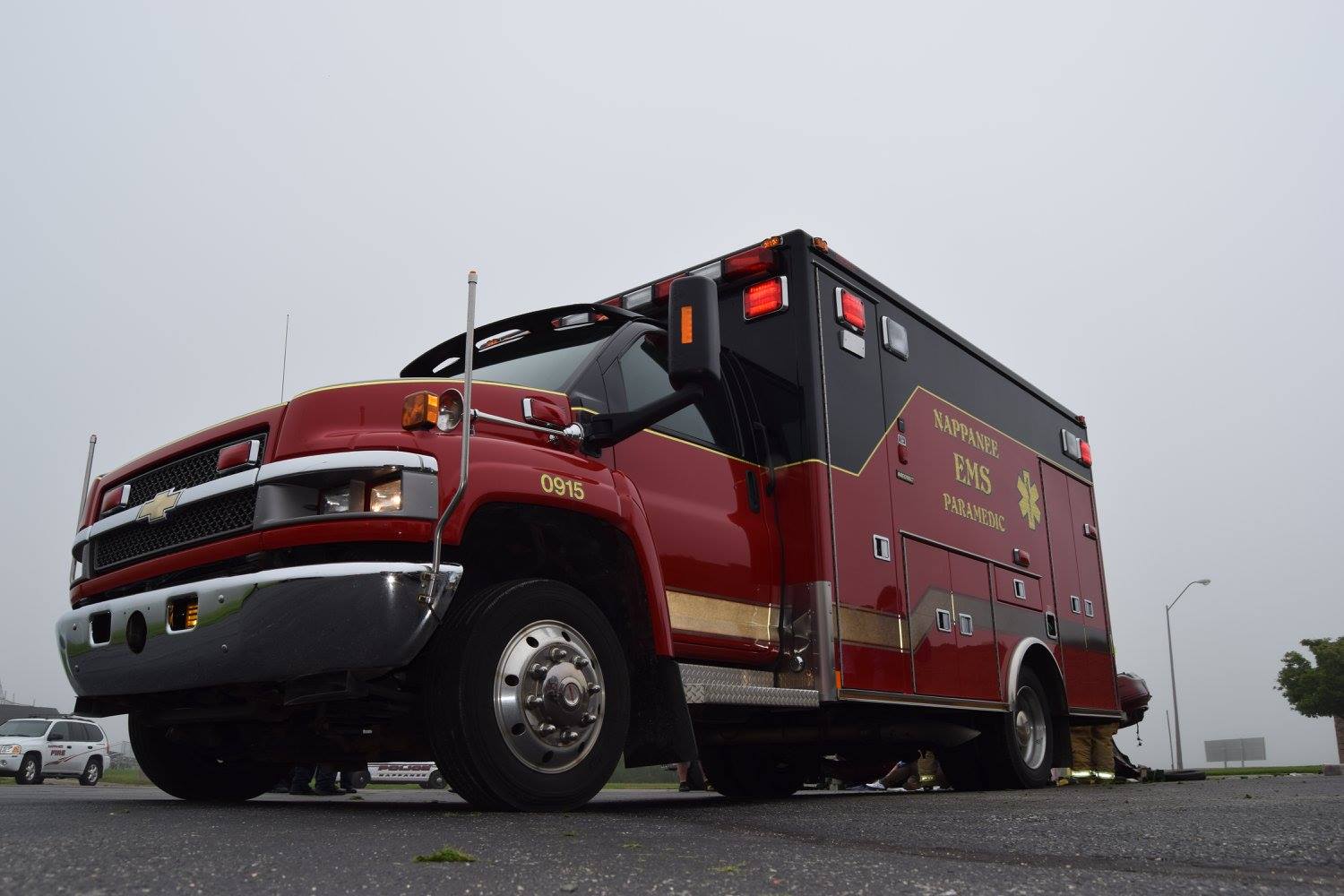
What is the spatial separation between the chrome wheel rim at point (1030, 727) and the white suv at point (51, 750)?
19742 millimetres

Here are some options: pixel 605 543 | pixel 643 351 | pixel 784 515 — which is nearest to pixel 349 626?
pixel 605 543

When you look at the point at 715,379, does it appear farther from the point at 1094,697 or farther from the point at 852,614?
the point at 1094,697

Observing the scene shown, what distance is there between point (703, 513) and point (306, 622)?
7.05 feet

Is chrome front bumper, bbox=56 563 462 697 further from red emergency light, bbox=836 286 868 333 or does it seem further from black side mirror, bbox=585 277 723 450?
red emergency light, bbox=836 286 868 333

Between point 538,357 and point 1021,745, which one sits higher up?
point 538,357

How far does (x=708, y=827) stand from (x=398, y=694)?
1.27 metres

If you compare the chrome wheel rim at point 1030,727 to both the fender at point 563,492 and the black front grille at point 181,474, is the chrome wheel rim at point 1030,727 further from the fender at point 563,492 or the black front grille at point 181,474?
the black front grille at point 181,474

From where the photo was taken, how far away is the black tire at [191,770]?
226 inches

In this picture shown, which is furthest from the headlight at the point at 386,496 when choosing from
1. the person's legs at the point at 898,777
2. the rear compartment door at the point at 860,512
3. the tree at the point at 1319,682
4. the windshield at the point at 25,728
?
the tree at the point at 1319,682

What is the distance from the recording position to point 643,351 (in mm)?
5938

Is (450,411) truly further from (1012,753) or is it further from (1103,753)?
(1103,753)

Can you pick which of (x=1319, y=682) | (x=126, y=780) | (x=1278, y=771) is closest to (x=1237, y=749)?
(x=1319, y=682)

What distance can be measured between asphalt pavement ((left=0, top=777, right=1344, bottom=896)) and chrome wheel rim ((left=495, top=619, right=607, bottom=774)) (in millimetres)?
281

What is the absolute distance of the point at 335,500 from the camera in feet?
14.4
